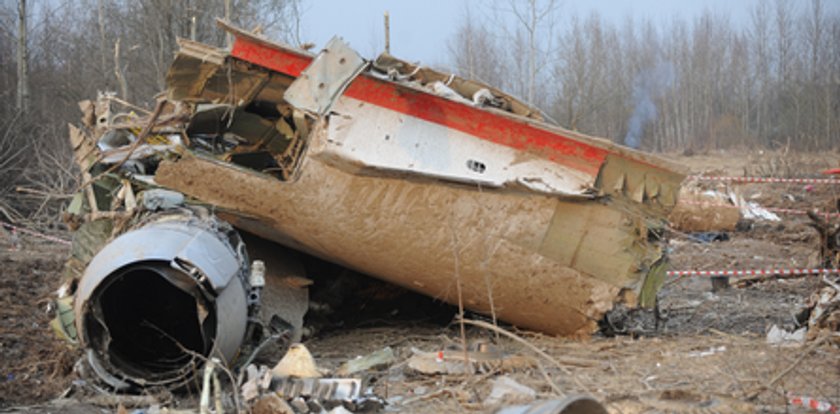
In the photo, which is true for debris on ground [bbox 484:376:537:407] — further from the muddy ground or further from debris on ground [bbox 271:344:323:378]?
debris on ground [bbox 271:344:323:378]

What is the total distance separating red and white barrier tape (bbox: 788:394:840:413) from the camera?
4305 mm

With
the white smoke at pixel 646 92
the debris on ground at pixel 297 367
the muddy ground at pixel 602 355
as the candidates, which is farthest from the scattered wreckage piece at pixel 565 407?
the white smoke at pixel 646 92

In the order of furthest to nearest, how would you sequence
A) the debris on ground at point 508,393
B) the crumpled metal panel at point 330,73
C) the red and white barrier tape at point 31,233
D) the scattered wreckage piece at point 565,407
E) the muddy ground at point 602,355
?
the red and white barrier tape at point 31,233 < the crumpled metal panel at point 330,73 < the muddy ground at point 602,355 < the debris on ground at point 508,393 < the scattered wreckage piece at point 565,407

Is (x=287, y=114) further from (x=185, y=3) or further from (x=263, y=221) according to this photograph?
(x=185, y=3)

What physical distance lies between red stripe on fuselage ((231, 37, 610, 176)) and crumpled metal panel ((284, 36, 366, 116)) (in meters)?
0.28

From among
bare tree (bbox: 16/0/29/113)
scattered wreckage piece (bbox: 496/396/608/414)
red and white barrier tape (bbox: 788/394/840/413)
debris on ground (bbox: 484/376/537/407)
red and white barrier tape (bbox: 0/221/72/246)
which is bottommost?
red and white barrier tape (bbox: 0/221/72/246)

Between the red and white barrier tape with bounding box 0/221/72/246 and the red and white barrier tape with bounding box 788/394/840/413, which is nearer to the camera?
the red and white barrier tape with bounding box 788/394/840/413

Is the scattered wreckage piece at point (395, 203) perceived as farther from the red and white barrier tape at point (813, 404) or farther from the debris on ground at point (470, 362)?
the red and white barrier tape at point (813, 404)

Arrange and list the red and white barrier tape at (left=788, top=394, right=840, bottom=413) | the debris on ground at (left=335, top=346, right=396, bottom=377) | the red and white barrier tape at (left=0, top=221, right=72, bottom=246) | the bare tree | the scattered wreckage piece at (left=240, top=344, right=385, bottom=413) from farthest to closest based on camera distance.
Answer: the bare tree, the red and white barrier tape at (left=0, top=221, right=72, bottom=246), the debris on ground at (left=335, top=346, right=396, bottom=377), the scattered wreckage piece at (left=240, top=344, right=385, bottom=413), the red and white barrier tape at (left=788, top=394, right=840, bottom=413)

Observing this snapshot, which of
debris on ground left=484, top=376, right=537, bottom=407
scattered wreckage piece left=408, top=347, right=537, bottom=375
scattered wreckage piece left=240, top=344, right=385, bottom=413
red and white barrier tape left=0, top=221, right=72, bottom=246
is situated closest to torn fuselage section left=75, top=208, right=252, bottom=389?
scattered wreckage piece left=240, top=344, right=385, bottom=413

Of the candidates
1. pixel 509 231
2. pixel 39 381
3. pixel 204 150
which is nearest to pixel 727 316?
pixel 509 231

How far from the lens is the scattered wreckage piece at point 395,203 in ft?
19.9

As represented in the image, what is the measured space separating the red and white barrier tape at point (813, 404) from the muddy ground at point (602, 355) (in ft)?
0.20

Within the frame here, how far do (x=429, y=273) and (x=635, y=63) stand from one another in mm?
38229
